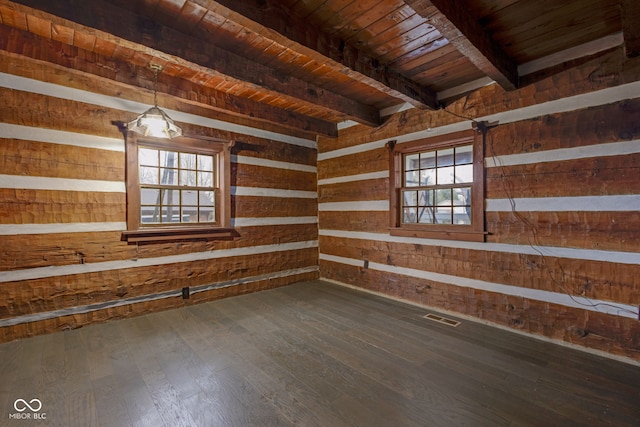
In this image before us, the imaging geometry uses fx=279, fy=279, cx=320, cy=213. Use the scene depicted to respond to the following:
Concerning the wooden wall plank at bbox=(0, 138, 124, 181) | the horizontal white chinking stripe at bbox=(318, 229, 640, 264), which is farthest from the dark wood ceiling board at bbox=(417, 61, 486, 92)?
the wooden wall plank at bbox=(0, 138, 124, 181)

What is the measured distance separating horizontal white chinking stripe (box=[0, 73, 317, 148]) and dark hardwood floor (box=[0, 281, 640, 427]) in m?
2.48

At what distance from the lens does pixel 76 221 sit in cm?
302

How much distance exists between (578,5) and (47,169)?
487cm

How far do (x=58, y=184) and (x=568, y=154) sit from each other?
507 centimetres

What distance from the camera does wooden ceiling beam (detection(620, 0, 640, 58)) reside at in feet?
5.69

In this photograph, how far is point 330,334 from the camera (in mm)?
2865

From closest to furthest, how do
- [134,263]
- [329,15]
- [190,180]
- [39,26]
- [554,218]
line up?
[329,15] → [39,26] → [554,218] → [134,263] → [190,180]

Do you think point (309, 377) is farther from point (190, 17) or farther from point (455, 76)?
point (455, 76)

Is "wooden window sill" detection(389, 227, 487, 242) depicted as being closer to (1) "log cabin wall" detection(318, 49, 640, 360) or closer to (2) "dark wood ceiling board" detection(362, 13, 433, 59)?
(1) "log cabin wall" detection(318, 49, 640, 360)

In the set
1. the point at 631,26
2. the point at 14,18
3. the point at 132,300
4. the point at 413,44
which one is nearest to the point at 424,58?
the point at 413,44

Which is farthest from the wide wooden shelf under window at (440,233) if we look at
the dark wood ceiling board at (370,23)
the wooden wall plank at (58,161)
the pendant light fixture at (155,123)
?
the wooden wall plank at (58,161)

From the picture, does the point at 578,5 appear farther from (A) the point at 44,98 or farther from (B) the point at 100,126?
(A) the point at 44,98

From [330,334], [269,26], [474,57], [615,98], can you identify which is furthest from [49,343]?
[615,98]

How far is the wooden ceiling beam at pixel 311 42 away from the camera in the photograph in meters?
1.84
